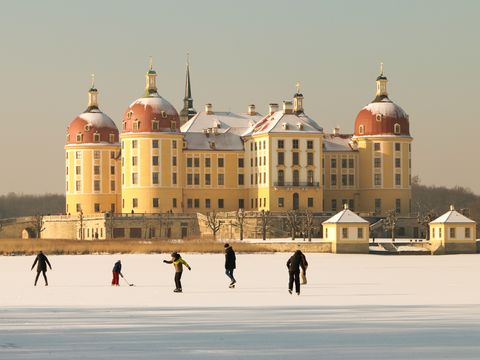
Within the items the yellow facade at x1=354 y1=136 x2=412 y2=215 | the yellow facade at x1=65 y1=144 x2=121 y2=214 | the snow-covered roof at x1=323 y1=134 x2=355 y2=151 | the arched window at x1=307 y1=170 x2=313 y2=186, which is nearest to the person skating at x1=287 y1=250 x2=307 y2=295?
→ the arched window at x1=307 y1=170 x2=313 y2=186

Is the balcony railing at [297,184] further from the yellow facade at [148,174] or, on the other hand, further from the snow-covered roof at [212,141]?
the yellow facade at [148,174]

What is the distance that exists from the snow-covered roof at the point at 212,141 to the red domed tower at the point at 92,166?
826 cm

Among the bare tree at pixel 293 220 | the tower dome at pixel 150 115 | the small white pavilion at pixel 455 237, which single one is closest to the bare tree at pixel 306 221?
the bare tree at pixel 293 220

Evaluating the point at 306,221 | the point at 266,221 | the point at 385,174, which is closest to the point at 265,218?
the point at 266,221

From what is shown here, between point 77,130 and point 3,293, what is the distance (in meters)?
82.7

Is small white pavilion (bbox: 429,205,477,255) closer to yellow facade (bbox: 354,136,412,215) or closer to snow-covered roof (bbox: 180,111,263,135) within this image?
yellow facade (bbox: 354,136,412,215)

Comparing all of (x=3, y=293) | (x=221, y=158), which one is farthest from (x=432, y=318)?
(x=221, y=158)

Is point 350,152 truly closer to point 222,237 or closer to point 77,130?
point 222,237

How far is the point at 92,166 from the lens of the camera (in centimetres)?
11669

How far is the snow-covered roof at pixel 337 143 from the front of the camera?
116 m

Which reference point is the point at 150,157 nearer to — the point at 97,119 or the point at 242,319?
the point at 97,119

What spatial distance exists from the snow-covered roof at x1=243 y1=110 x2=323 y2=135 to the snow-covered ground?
6604 centimetres

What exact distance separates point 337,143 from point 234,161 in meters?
10.6

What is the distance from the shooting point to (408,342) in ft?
70.0
